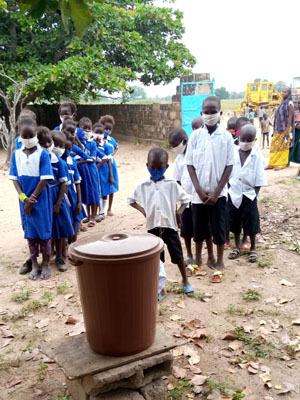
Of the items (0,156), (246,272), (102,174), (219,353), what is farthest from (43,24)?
(219,353)

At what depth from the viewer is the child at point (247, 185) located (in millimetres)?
4730

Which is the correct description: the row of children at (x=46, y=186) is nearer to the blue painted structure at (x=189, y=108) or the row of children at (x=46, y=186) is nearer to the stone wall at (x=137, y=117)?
the blue painted structure at (x=189, y=108)

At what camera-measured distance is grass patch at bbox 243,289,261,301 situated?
3891 mm

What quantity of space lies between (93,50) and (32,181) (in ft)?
32.7

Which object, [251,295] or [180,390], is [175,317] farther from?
[180,390]

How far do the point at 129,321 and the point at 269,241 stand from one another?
355 cm

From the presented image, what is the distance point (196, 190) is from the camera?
4.19 meters

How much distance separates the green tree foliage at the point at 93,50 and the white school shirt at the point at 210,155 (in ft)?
29.2

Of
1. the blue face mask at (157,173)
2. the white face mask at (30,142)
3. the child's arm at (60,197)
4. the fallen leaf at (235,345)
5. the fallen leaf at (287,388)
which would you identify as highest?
the white face mask at (30,142)

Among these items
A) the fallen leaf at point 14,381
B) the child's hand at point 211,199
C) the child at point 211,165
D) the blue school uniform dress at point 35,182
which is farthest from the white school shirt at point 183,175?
the fallen leaf at point 14,381

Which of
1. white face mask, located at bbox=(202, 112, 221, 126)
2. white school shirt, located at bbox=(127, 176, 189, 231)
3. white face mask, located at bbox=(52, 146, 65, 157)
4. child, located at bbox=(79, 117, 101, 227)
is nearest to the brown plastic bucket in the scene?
white school shirt, located at bbox=(127, 176, 189, 231)

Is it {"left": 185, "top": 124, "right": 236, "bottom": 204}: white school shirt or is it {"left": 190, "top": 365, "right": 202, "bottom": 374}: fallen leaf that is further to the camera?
{"left": 185, "top": 124, "right": 236, "bottom": 204}: white school shirt

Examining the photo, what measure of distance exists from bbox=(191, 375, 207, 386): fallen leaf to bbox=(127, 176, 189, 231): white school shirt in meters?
1.30

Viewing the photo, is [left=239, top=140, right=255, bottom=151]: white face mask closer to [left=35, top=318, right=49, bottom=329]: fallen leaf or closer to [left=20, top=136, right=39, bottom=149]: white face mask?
[left=20, top=136, right=39, bottom=149]: white face mask
